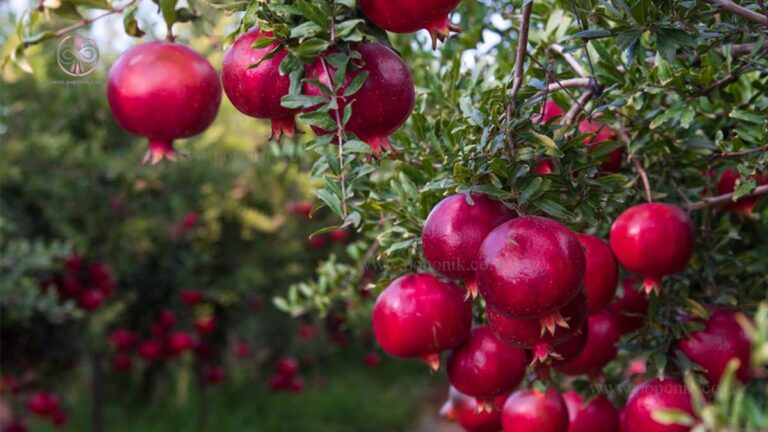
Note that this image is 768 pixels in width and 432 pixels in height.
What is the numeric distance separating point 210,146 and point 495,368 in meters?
3.75

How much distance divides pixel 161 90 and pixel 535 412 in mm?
760

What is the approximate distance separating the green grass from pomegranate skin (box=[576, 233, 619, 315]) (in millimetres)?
4964

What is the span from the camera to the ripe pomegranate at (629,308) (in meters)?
1.51

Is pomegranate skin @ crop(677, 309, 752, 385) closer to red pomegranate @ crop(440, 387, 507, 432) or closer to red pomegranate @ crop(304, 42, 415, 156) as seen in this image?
red pomegranate @ crop(440, 387, 507, 432)

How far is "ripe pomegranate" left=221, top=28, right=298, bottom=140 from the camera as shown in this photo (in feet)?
3.15

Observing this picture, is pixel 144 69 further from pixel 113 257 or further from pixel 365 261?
pixel 113 257

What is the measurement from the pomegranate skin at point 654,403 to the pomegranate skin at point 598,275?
151mm

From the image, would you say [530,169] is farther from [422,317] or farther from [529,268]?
[422,317]

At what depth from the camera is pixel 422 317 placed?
1.21 metres

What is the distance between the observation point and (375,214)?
4.80 feet

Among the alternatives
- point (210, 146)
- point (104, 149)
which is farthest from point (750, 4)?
point (104, 149)

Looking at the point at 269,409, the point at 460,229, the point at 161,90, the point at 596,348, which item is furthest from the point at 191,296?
the point at 460,229

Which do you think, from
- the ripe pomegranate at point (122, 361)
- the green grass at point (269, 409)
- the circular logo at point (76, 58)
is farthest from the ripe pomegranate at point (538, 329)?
the green grass at point (269, 409)

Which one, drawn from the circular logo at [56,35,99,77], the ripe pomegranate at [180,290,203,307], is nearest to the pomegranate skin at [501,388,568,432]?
the circular logo at [56,35,99,77]
